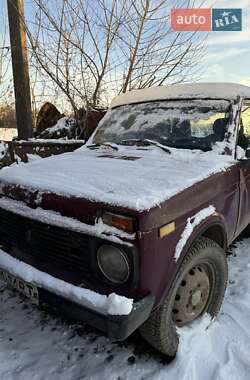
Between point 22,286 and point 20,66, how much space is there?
5.98 meters

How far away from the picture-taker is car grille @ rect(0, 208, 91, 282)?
236 centimetres

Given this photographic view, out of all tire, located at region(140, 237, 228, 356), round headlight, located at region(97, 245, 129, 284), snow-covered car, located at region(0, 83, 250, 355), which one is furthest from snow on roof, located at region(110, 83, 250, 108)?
round headlight, located at region(97, 245, 129, 284)

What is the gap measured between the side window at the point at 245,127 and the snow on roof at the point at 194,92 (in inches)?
4.3

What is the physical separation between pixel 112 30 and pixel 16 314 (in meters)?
5.84

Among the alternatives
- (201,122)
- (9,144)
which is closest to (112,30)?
(9,144)

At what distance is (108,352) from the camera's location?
9.02ft

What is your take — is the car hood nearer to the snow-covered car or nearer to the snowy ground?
the snow-covered car

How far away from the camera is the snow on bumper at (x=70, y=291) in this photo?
2.12 metres

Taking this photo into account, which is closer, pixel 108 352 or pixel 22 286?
pixel 22 286

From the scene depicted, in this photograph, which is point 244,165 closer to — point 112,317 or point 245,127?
point 245,127

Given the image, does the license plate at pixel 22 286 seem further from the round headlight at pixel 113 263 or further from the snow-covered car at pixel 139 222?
the round headlight at pixel 113 263

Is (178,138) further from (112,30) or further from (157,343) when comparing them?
(112,30)

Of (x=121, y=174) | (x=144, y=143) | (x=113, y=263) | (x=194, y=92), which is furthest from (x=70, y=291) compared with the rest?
(x=194, y=92)

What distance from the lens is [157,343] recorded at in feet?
8.30
